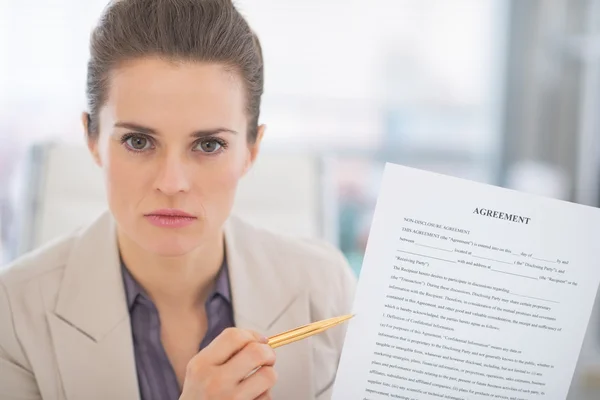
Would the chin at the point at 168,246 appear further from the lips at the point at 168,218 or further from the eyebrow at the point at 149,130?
the eyebrow at the point at 149,130

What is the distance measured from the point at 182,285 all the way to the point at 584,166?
85.7 inches

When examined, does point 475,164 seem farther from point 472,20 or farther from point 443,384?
point 443,384

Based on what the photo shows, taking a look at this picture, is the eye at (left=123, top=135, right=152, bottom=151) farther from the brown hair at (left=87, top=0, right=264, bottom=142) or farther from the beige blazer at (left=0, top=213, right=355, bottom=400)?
the beige blazer at (left=0, top=213, right=355, bottom=400)

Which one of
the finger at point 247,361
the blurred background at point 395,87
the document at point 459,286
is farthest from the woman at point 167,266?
the blurred background at point 395,87

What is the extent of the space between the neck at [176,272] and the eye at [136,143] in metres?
0.17

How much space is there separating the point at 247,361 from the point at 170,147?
0.24m

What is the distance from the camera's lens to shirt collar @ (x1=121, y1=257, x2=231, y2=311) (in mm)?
899

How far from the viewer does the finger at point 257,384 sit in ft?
2.28

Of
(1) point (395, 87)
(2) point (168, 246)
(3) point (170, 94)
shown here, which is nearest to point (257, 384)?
(2) point (168, 246)

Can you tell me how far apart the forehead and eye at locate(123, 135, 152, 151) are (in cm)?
2

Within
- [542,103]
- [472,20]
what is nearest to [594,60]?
[542,103]

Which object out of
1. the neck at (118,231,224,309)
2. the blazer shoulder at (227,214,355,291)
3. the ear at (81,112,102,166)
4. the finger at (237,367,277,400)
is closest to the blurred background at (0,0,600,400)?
the blazer shoulder at (227,214,355,291)

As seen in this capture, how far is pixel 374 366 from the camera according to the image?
0.72m

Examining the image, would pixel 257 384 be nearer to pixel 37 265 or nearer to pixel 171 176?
pixel 171 176
